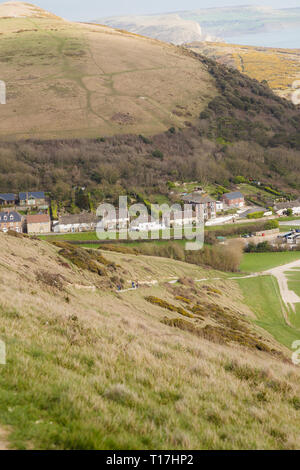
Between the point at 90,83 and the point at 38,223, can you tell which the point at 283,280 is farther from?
the point at 90,83

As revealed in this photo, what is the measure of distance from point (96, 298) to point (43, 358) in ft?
48.6

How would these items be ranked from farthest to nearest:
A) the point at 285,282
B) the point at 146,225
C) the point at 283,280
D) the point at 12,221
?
1. the point at 12,221
2. the point at 146,225
3. the point at 283,280
4. the point at 285,282

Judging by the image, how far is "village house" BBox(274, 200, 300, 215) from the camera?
9014 cm

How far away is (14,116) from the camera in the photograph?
387ft

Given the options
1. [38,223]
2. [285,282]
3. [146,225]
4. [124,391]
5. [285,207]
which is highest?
[124,391]

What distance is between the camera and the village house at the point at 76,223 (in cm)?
7538

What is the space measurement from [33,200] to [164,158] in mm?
41871

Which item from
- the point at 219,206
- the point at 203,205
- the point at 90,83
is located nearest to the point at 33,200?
the point at 203,205

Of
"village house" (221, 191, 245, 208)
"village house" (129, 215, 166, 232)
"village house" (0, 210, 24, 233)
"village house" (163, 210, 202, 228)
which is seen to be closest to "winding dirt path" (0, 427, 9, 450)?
"village house" (129, 215, 166, 232)

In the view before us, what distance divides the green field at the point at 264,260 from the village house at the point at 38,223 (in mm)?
35802

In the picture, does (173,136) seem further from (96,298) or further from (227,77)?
(96,298)

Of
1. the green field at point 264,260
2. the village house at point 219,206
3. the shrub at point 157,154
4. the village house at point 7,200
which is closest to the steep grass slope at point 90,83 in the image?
the shrub at point 157,154

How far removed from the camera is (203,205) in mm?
85938
